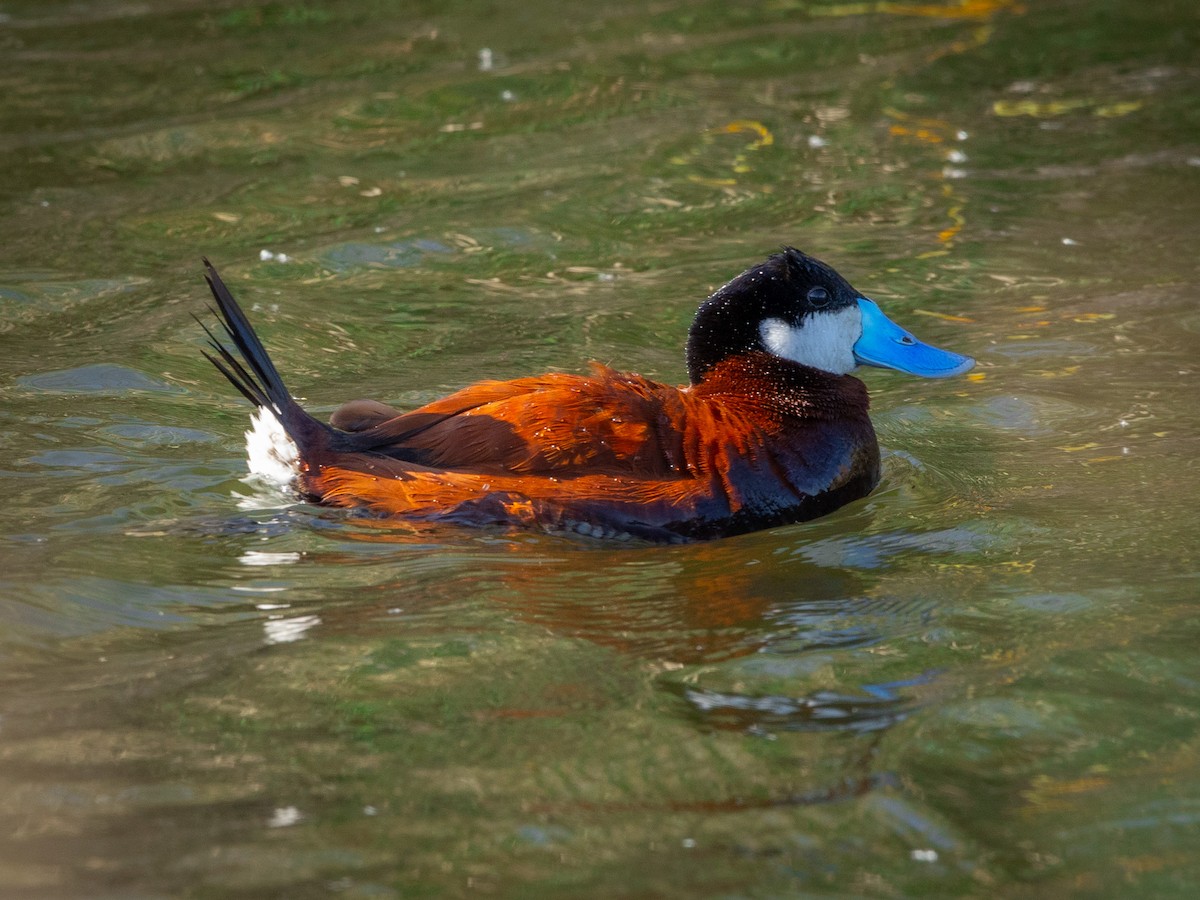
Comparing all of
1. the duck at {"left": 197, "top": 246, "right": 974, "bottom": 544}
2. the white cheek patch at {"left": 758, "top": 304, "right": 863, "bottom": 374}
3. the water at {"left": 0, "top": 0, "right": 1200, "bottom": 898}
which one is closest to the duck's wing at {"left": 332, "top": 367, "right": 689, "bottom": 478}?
the duck at {"left": 197, "top": 246, "right": 974, "bottom": 544}

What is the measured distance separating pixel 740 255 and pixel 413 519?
3262mm

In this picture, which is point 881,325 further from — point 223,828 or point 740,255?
point 223,828

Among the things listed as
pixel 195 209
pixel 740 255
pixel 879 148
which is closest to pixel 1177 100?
pixel 879 148

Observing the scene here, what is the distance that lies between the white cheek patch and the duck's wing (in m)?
0.44

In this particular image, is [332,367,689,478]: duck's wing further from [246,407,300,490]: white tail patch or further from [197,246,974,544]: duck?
[246,407,300,490]: white tail patch

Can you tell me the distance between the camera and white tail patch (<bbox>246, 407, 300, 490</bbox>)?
16.7 feet

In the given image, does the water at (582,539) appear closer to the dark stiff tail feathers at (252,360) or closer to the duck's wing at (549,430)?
the duck's wing at (549,430)

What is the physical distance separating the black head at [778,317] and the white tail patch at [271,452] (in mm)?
1405

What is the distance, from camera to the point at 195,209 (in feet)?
27.0

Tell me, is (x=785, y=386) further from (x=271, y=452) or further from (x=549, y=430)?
(x=271, y=452)

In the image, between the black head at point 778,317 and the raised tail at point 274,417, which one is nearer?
the raised tail at point 274,417

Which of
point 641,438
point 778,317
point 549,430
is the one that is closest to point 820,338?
point 778,317

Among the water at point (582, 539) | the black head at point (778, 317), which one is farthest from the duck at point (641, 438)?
the water at point (582, 539)

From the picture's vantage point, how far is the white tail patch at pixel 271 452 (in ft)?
16.7
